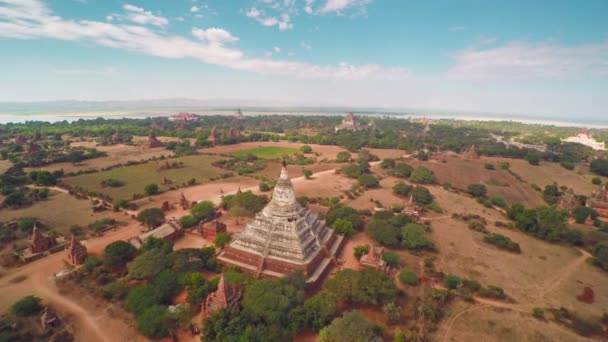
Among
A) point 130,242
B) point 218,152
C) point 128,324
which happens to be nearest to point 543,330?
point 128,324

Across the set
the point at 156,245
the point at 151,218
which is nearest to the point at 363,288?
the point at 156,245

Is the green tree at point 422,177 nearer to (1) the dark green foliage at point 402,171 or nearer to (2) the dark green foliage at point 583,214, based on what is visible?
(1) the dark green foliage at point 402,171

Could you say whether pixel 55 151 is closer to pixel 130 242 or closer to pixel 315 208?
pixel 130 242

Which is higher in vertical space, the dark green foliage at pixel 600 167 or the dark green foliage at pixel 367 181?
the dark green foliage at pixel 600 167

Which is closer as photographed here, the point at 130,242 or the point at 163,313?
the point at 163,313

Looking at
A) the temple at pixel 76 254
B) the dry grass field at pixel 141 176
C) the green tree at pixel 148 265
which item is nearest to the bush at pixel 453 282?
the green tree at pixel 148 265

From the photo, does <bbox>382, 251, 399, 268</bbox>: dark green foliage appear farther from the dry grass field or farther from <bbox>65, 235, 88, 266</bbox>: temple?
the dry grass field

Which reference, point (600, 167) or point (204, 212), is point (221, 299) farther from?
point (600, 167)
